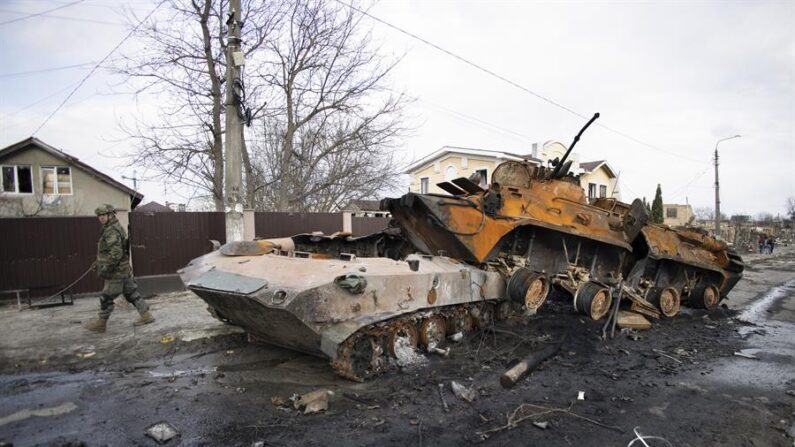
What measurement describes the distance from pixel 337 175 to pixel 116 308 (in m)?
8.00

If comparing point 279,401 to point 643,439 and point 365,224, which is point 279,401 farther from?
point 365,224

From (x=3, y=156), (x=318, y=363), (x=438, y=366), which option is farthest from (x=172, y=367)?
(x=3, y=156)

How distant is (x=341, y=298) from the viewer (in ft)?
14.7

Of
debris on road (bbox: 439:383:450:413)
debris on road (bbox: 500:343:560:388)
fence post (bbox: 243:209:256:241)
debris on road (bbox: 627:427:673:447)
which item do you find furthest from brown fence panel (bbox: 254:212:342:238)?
debris on road (bbox: 627:427:673:447)

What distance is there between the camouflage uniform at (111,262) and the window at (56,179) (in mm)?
15658

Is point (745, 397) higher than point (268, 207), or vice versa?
point (268, 207)

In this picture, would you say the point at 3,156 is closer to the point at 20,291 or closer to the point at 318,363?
the point at 20,291

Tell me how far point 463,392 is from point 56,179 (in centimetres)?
2098

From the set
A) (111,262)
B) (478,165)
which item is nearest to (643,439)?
(111,262)

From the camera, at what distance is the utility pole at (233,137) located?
29.5ft

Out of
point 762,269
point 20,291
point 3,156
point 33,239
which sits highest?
point 3,156

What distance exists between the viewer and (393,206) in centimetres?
705

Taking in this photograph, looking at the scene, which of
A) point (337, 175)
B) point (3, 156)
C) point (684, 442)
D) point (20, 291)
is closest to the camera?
point (684, 442)

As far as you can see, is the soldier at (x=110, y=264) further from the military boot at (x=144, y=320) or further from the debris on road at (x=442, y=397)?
the debris on road at (x=442, y=397)
